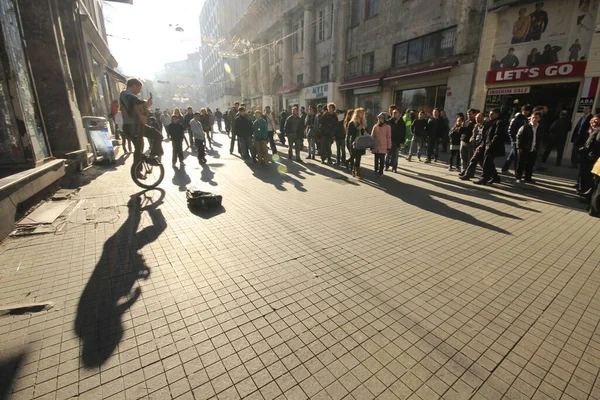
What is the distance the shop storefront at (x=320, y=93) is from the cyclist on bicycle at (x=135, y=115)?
1726 centimetres

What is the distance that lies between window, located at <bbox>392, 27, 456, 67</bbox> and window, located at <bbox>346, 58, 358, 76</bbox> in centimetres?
397

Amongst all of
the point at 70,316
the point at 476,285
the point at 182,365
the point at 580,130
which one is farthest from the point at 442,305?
the point at 580,130

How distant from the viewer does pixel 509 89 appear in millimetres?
12094

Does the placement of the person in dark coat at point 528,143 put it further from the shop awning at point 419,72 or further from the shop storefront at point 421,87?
the shop awning at point 419,72

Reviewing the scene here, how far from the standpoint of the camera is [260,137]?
9.62 m

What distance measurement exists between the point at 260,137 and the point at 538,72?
10814 millimetres

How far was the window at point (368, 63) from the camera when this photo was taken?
19516 millimetres

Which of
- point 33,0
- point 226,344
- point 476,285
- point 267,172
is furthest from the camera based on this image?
point 267,172

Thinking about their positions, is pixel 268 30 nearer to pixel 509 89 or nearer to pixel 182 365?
pixel 509 89

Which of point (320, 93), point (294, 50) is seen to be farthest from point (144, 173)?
point (294, 50)

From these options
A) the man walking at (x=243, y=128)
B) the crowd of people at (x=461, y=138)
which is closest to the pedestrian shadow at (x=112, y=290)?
the crowd of people at (x=461, y=138)

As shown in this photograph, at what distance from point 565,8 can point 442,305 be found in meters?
13.7

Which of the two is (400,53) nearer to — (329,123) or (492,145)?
(329,123)

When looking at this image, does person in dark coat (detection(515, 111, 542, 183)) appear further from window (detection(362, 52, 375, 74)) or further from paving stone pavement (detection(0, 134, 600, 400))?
window (detection(362, 52, 375, 74))
